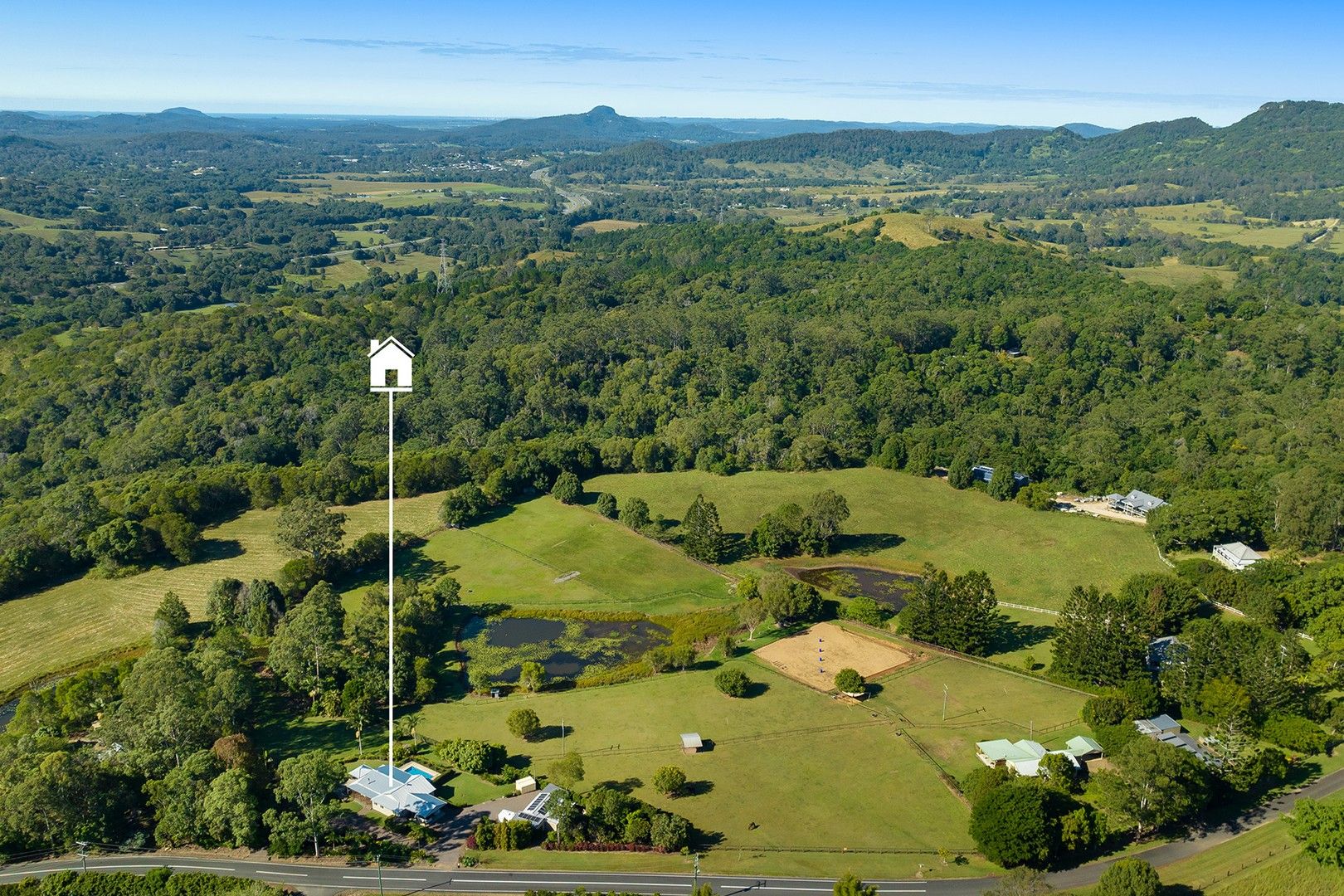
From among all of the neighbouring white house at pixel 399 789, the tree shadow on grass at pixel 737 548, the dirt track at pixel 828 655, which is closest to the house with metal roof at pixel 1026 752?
the dirt track at pixel 828 655

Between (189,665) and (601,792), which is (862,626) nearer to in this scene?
(601,792)

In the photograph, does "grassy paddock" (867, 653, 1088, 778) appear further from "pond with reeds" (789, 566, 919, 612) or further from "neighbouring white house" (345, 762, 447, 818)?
"neighbouring white house" (345, 762, 447, 818)

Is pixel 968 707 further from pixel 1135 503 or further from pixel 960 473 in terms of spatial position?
pixel 960 473

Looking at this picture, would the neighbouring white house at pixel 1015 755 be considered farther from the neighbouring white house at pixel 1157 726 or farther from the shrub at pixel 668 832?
the shrub at pixel 668 832

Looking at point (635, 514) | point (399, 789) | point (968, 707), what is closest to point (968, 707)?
point (968, 707)

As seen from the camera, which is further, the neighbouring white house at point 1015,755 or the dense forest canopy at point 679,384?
the dense forest canopy at point 679,384

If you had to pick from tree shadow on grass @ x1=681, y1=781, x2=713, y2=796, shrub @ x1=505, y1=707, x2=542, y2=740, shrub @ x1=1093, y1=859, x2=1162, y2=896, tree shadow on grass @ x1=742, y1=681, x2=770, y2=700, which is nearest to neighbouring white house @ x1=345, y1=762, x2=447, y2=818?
shrub @ x1=505, y1=707, x2=542, y2=740

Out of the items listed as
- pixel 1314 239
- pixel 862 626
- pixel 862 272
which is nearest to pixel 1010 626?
pixel 862 626
